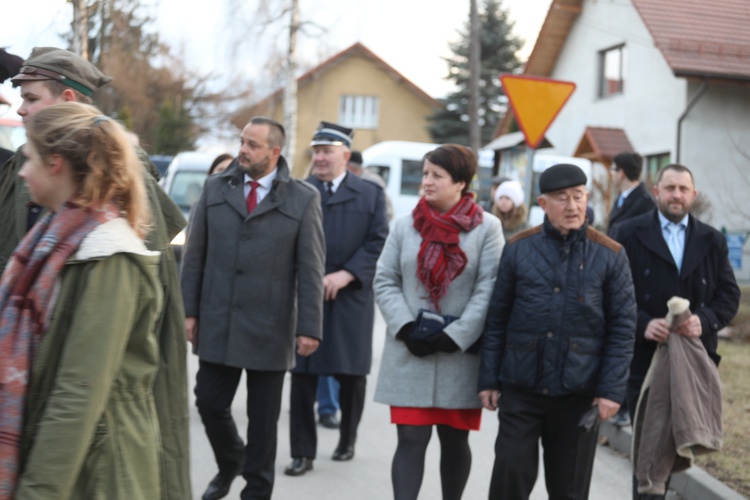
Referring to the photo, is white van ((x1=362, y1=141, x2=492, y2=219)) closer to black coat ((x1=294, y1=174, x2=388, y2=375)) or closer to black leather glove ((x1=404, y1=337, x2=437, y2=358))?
black coat ((x1=294, y1=174, x2=388, y2=375))

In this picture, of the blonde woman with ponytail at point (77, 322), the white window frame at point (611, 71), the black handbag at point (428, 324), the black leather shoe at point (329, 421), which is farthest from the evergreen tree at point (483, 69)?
the blonde woman with ponytail at point (77, 322)

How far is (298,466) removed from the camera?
6836mm

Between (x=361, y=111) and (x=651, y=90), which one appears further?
(x=361, y=111)

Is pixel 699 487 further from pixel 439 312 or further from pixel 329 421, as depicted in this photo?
pixel 329 421

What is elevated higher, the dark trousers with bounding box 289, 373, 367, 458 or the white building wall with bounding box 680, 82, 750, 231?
the white building wall with bounding box 680, 82, 750, 231

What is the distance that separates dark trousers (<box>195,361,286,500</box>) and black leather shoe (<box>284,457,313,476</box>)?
956 millimetres

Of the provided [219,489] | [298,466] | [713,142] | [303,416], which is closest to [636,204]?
[303,416]

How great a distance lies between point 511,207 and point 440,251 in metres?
3.83

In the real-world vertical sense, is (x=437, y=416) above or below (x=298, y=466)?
above

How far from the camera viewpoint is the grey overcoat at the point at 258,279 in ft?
18.7

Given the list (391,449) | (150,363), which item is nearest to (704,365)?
(391,449)

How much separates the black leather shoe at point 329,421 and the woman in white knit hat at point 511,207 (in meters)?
2.14

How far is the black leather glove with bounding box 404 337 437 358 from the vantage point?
523 cm

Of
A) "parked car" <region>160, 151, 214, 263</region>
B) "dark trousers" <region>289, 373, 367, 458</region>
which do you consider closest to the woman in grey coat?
"dark trousers" <region>289, 373, 367, 458</region>
